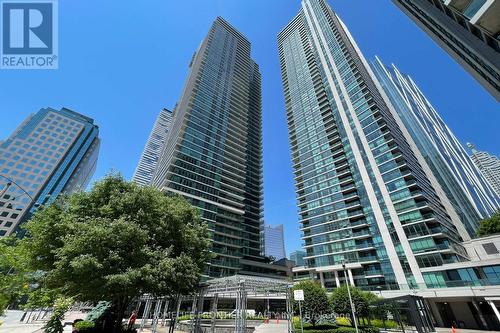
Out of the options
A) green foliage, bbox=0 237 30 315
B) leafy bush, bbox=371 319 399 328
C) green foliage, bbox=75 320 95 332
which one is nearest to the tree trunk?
green foliage, bbox=75 320 95 332

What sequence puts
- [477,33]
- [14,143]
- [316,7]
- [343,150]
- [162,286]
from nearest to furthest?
[162,286] < [477,33] < [343,150] < [14,143] < [316,7]

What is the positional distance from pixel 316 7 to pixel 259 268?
10775 cm

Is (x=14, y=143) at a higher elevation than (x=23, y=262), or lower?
higher

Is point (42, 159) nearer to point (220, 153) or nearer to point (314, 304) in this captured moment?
point (220, 153)

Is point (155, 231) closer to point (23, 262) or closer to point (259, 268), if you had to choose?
point (23, 262)

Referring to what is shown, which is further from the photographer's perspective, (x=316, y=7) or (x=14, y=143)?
(x=316, y=7)

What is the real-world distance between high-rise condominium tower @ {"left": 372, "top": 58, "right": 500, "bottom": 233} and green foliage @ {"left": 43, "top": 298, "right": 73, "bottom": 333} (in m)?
79.2

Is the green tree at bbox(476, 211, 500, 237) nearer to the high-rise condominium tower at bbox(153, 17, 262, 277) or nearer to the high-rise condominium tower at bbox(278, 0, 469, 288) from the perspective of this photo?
the high-rise condominium tower at bbox(278, 0, 469, 288)

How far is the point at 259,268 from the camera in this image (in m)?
67.9

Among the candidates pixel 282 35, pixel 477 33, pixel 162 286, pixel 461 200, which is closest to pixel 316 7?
pixel 282 35

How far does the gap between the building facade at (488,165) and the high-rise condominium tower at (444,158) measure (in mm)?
40156

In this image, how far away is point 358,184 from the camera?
190ft

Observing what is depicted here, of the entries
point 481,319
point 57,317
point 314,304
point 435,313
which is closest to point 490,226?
point 481,319

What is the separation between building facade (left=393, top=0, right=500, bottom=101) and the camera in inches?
475
